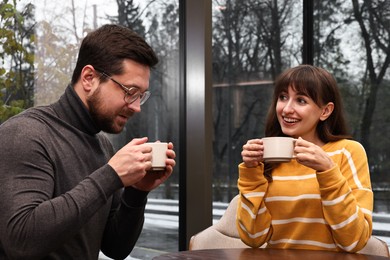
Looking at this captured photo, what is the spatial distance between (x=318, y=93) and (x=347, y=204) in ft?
1.47

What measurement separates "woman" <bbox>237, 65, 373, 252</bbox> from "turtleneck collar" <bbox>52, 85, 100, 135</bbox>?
20.6 inches

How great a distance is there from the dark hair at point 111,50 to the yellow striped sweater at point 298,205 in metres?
0.55

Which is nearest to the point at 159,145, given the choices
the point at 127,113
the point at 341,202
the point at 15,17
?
the point at 127,113

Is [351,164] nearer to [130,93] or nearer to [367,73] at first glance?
[130,93]

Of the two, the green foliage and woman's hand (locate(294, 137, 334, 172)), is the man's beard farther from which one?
the green foliage

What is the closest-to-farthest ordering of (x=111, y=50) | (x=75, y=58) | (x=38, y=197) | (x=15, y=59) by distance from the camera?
(x=38, y=197) < (x=111, y=50) < (x=15, y=59) < (x=75, y=58)

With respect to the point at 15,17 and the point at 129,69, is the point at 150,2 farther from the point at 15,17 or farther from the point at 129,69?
the point at 129,69

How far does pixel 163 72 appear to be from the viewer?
10.3 ft

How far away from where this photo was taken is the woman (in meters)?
1.68

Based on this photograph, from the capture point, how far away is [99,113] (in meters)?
1.63

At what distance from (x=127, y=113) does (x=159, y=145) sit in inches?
8.9

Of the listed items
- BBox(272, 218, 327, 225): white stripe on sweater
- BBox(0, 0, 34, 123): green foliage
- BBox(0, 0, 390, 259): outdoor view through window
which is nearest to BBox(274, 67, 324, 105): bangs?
BBox(272, 218, 327, 225): white stripe on sweater

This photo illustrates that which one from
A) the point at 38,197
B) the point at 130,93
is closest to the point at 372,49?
the point at 130,93

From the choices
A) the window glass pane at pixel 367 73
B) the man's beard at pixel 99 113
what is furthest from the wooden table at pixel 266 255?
the window glass pane at pixel 367 73
